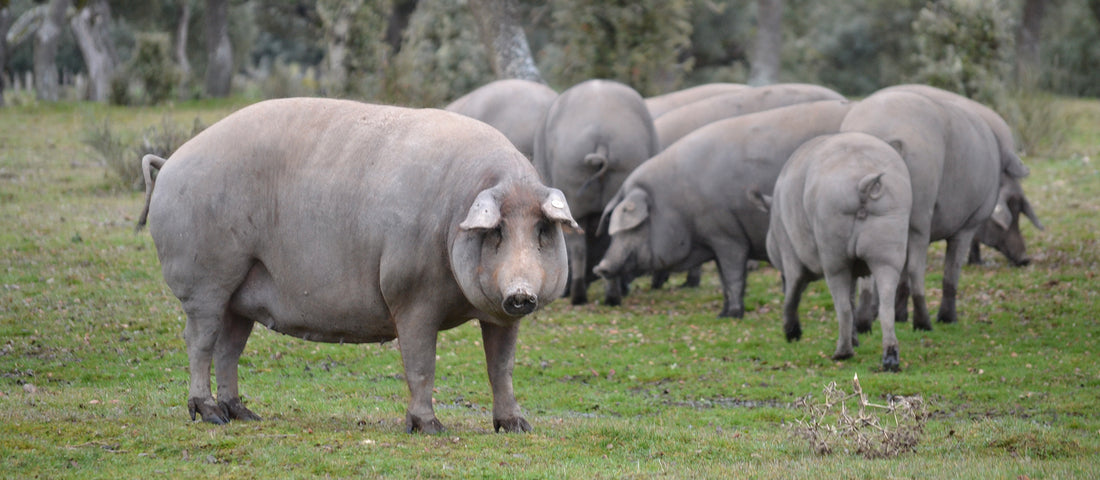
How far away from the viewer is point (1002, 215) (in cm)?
1786

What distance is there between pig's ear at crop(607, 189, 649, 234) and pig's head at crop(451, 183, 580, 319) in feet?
27.7

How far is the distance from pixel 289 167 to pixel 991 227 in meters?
11.7

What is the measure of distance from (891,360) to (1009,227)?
6.45 m

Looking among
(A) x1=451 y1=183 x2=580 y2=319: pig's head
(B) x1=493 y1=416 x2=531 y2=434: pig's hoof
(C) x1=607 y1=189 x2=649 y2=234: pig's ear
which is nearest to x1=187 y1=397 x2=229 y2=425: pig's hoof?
(B) x1=493 y1=416 x2=531 y2=434: pig's hoof

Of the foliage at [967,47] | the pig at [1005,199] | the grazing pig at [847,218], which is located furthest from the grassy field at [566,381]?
the foliage at [967,47]

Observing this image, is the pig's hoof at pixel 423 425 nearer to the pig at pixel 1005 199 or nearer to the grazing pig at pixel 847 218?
the grazing pig at pixel 847 218

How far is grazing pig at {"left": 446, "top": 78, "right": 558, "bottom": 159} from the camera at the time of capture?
64.0 ft

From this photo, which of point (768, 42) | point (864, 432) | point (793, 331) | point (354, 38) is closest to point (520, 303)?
point (864, 432)

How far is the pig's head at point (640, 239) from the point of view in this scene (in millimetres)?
16953

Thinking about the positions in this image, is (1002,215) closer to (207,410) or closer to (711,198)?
(711,198)

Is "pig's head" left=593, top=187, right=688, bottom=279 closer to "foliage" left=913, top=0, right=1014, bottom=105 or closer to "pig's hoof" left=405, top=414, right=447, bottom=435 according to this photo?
"pig's hoof" left=405, top=414, right=447, bottom=435

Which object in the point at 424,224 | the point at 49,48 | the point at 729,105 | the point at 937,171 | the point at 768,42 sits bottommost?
the point at 49,48

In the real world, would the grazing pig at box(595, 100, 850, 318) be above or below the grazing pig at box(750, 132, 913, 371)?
below

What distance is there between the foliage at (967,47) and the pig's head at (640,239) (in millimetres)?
14556
